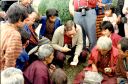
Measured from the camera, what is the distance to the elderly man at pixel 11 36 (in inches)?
167

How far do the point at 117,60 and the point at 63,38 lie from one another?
1.36 m

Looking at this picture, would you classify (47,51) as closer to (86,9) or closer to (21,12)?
(21,12)

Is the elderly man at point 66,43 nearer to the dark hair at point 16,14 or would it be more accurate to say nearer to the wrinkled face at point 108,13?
the wrinkled face at point 108,13

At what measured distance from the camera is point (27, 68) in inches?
194

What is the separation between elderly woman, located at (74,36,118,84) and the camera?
5449 mm

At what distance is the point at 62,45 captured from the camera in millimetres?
6512

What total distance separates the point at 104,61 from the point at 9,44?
1.90 meters

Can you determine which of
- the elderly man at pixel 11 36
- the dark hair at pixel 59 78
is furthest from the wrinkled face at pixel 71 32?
the elderly man at pixel 11 36

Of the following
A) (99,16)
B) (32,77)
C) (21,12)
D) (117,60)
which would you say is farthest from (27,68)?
(99,16)

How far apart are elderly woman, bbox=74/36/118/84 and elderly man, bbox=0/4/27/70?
1.51 m

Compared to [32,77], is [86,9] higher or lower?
higher

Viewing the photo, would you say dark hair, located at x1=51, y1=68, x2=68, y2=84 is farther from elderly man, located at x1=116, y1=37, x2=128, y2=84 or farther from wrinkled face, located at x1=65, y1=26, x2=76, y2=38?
wrinkled face, located at x1=65, y1=26, x2=76, y2=38

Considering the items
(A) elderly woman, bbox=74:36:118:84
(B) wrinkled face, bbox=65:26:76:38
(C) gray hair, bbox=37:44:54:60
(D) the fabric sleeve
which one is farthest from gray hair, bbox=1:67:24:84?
(B) wrinkled face, bbox=65:26:76:38

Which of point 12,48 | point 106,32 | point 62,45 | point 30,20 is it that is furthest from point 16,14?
point 106,32
